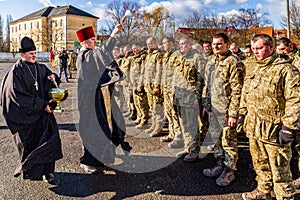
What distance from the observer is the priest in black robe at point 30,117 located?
4.24 metres

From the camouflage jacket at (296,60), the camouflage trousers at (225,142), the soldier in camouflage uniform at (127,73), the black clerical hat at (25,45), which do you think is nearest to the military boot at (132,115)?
the soldier in camouflage uniform at (127,73)

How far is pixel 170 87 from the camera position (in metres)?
6.09

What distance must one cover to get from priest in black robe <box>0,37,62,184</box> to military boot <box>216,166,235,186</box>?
7.86ft

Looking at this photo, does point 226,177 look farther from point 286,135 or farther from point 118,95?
point 118,95

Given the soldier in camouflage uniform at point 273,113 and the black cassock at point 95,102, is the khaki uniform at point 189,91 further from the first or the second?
the soldier in camouflage uniform at point 273,113

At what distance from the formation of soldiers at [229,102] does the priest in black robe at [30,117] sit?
2325 millimetres

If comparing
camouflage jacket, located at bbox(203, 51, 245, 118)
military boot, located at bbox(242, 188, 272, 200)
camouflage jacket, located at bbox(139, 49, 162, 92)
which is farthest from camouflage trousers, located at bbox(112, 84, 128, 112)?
military boot, located at bbox(242, 188, 272, 200)

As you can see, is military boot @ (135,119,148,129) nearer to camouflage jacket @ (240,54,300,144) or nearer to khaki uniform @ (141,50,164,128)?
khaki uniform @ (141,50,164,128)

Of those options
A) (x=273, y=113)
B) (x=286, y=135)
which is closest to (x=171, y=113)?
(x=273, y=113)

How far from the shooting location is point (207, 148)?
19.6ft

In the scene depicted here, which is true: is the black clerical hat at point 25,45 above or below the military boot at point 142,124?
above

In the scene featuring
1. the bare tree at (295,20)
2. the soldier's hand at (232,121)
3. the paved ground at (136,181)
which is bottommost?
the paved ground at (136,181)

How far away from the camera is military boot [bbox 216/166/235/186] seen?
167 inches

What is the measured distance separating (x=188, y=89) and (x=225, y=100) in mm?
1219
